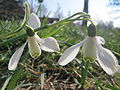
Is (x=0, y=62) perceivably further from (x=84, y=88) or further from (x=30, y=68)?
(x=84, y=88)

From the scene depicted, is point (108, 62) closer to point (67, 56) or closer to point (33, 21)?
point (67, 56)

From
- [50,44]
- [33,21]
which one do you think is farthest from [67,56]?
[33,21]

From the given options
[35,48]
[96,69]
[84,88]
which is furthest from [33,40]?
[96,69]

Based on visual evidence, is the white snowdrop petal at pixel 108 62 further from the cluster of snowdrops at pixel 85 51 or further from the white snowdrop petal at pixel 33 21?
the white snowdrop petal at pixel 33 21

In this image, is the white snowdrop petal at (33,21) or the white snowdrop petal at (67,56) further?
the white snowdrop petal at (33,21)

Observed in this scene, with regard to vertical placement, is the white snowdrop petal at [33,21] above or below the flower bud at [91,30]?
above

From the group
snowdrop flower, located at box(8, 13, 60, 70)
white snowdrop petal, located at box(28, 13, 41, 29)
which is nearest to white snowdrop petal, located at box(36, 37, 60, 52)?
snowdrop flower, located at box(8, 13, 60, 70)

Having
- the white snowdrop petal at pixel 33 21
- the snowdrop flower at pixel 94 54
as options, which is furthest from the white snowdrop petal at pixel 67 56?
the white snowdrop petal at pixel 33 21

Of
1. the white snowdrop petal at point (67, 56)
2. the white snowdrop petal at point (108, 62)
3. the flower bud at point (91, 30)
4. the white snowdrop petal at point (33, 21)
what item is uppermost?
the white snowdrop petal at point (33, 21)
